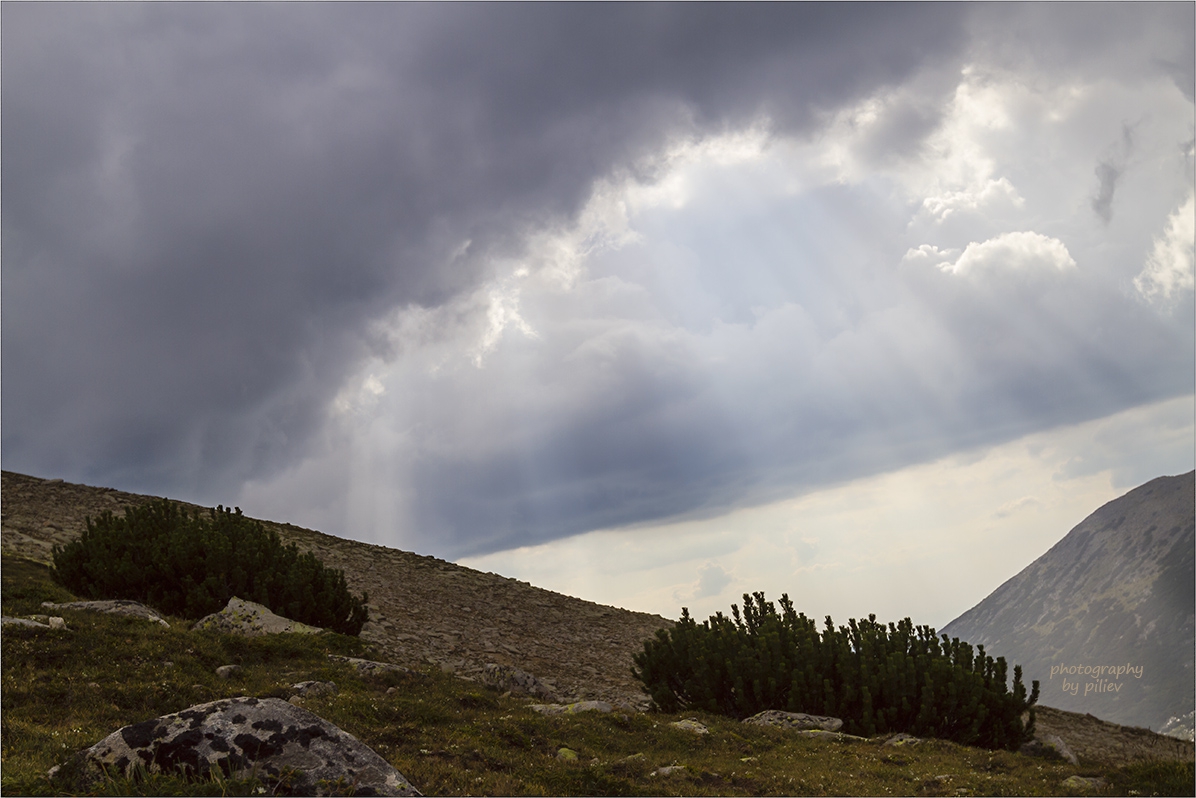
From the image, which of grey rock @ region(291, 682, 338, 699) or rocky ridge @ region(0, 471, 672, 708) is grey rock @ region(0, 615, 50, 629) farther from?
rocky ridge @ region(0, 471, 672, 708)

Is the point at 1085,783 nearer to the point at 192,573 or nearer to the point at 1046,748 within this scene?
the point at 1046,748

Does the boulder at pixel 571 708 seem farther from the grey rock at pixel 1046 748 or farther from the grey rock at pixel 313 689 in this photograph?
the grey rock at pixel 1046 748

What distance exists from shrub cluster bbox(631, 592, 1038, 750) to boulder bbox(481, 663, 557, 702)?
11.2ft

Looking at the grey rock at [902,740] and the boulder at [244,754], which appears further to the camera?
the grey rock at [902,740]

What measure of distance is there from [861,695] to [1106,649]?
222544 mm

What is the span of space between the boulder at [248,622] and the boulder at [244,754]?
10789 millimetres

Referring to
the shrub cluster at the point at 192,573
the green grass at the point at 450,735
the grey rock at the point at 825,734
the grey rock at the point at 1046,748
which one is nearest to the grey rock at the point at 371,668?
the green grass at the point at 450,735

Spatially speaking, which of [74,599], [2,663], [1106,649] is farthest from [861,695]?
[1106,649]

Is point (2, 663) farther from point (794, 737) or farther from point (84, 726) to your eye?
point (794, 737)

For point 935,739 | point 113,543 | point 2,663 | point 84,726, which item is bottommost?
point 935,739

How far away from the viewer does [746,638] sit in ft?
68.3

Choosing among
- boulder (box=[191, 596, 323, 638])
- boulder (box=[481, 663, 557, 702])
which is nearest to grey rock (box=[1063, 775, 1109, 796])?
boulder (box=[481, 663, 557, 702])

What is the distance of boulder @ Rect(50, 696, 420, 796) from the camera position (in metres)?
7.29

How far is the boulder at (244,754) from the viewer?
7.29 meters
